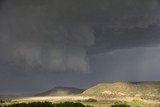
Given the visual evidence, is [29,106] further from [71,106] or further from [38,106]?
[71,106]

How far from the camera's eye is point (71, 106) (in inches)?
3745

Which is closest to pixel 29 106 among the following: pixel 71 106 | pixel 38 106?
pixel 38 106

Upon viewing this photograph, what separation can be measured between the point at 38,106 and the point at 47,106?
479cm

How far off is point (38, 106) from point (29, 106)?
2.57 m

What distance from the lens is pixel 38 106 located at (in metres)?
94.9

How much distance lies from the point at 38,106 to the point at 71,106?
817 centimetres

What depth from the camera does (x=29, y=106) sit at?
306ft

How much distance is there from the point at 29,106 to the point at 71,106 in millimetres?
10347

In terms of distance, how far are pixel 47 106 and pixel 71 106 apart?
760cm

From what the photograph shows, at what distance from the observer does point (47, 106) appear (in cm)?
9931
